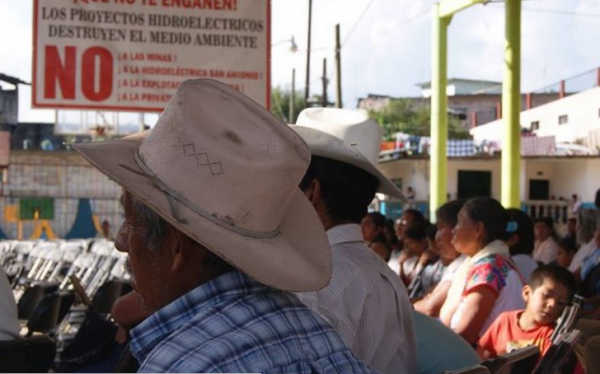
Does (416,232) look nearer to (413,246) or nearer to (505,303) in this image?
(413,246)

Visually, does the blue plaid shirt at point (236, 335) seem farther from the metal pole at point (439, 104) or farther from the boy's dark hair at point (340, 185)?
the metal pole at point (439, 104)

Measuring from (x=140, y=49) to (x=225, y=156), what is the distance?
4.48 metres

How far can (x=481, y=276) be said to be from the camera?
459cm

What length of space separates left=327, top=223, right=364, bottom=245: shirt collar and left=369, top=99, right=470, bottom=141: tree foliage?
53950mm

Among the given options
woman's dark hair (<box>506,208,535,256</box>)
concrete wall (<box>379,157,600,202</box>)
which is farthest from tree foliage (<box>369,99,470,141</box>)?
woman's dark hair (<box>506,208,535,256</box>)

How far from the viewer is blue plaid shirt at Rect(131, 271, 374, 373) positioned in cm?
152

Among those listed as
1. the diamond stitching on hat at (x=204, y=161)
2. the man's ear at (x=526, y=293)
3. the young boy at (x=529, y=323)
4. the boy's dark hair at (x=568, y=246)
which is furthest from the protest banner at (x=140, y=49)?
the boy's dark hair at (x=568, y=246)

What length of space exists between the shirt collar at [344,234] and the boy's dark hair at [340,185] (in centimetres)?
5

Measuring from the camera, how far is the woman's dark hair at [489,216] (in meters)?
4.90

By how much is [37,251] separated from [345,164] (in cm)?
1603

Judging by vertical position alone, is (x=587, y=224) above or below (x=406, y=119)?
below

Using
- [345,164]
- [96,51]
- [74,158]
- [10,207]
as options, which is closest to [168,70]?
[96,51]

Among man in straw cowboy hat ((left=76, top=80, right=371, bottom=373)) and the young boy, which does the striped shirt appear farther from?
the young boy

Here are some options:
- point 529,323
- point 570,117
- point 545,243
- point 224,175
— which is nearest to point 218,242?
point 224,175
